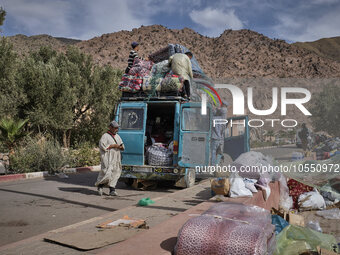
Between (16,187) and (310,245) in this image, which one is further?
(16,187)

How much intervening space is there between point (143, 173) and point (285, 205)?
3.92 m

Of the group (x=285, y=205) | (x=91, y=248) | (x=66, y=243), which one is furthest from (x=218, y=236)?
(x=285, y=205)

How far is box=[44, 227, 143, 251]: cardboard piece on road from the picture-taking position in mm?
3791

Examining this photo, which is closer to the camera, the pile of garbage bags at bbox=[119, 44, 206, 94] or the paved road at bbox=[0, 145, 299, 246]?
the paved road at bbox=[0, 145, 299, 246]

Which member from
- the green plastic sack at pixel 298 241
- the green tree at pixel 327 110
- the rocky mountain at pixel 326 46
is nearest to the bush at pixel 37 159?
the green tree at pixel 327 110

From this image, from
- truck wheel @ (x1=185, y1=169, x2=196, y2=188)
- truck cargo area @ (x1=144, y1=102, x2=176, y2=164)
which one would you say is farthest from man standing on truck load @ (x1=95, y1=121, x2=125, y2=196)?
truck cargo area @ (x1=144, y1=102, x2=176, y2=164)

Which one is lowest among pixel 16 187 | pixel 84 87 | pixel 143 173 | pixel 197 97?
pixel 16 187

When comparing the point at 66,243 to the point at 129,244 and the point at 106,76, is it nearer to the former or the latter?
the point at 129,244

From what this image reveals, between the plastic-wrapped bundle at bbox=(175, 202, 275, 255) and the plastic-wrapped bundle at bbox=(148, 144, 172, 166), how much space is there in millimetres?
5920

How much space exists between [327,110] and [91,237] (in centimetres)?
686

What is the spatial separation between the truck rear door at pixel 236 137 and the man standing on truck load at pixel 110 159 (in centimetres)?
420

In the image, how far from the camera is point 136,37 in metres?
88.0

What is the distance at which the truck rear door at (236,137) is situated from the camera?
10.8 m

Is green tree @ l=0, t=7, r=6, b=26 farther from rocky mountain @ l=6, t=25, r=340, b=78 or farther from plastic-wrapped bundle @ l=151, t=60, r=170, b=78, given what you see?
rocky mountain @ l=6, t=25, r=340, b=78
